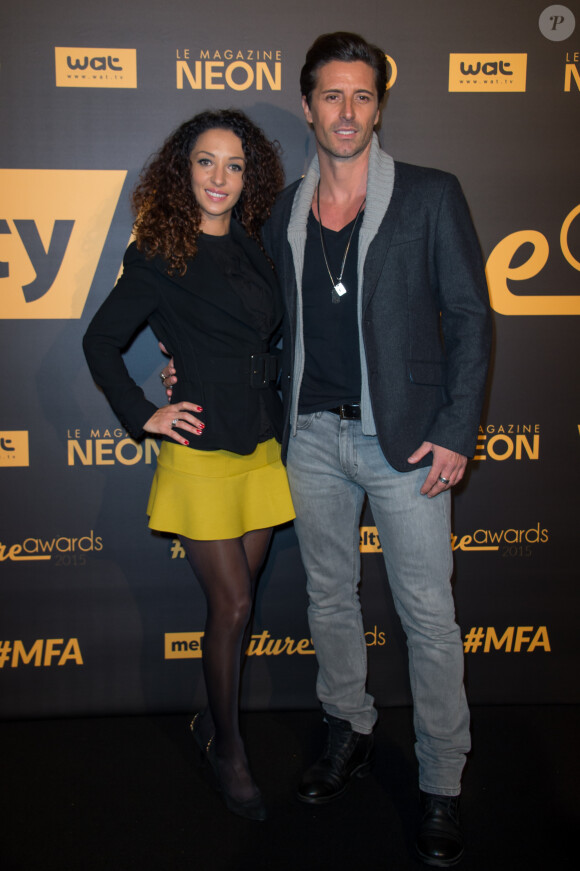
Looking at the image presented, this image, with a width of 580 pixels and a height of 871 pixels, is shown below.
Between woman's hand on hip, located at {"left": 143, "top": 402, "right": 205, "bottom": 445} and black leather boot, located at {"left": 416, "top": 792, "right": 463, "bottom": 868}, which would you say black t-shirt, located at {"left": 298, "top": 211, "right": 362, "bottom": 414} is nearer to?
woman's hand on hip, located at {"left": 143, "top": 402, "right": 205, "bottom": 445}

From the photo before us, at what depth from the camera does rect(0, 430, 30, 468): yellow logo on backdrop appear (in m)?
2.51

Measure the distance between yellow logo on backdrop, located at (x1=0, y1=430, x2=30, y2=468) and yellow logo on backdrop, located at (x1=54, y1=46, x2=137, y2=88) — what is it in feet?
3.93

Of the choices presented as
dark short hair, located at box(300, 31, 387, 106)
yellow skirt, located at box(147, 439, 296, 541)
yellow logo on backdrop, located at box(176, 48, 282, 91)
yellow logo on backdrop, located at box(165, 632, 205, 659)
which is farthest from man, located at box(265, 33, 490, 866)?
yellow logo on backdrop, located at box(165, 632, 205, 659)

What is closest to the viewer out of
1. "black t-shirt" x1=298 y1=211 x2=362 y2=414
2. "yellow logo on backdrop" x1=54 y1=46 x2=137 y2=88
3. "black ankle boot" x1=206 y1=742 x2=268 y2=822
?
"black t-shirt" x1=298 y1=211 x2=362 y2=414

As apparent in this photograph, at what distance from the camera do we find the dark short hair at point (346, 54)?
1.93 meters

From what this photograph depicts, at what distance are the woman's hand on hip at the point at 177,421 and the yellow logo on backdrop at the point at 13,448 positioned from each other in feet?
2.45

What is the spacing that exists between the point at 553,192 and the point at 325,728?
2092 mm

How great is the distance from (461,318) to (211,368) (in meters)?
0.70

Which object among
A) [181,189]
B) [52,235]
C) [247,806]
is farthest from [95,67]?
[247,806]

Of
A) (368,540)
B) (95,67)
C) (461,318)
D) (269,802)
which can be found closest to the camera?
(461,318)

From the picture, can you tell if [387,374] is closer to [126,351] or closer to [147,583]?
[126,351]

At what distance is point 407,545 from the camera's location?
1.95m

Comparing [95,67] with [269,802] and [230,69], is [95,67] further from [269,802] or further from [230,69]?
[269,802]

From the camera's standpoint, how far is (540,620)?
8.86ft
